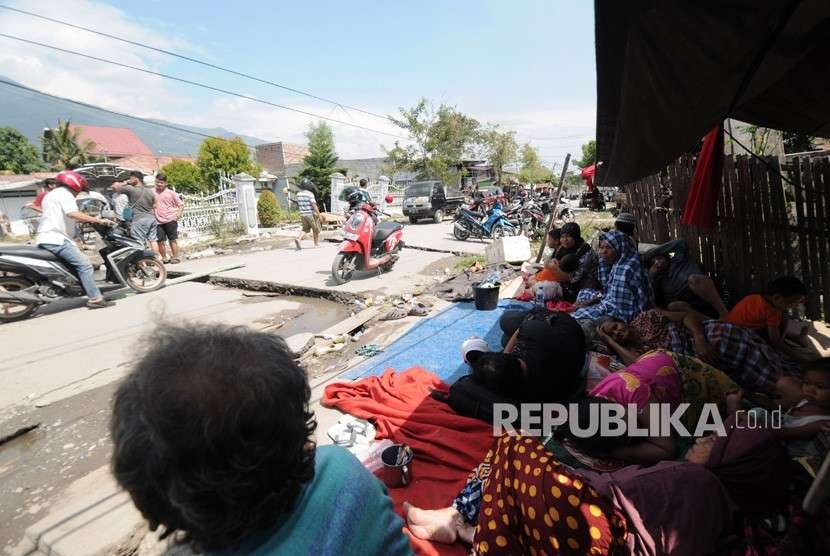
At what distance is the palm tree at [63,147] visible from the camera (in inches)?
1232

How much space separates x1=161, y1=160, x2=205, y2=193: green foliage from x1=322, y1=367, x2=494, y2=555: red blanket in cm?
2727

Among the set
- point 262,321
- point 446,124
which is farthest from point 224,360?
point 446,124

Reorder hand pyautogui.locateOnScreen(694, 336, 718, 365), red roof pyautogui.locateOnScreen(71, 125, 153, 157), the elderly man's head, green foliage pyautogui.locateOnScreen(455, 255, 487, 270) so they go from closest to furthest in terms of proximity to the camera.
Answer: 1. the elderly man's head
2. hand pyautogui.locateOnScreen(694, 336, 718, 365)
3. green foliage pyautogui.locateOnScreen(455, 255, 487, 270)
4. red roof pyautogui.locateOnScreen(71, 125, 153, 157)

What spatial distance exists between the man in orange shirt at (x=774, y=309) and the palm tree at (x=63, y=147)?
128 feet

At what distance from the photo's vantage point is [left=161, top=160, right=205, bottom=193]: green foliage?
2664 cm

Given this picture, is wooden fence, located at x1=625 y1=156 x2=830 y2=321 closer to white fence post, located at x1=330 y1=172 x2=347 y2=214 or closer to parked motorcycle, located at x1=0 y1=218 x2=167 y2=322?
parked motorcycle, located at x1=0 y1=218 x2=167 y2=322

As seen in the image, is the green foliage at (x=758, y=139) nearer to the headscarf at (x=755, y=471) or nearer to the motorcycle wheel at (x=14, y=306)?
the headscarf at (x=755, y=471)

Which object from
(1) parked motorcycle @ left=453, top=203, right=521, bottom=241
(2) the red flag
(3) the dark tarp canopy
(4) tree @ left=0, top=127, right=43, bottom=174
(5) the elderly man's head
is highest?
(4) tree @ left=0, top=127, right=43, bottom=174

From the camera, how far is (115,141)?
46031 millimetres

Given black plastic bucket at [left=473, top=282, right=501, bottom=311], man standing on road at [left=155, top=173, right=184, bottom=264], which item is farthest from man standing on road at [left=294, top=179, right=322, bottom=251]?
black plastic bucket at [left=473, top=282, right=501, bottom=311]

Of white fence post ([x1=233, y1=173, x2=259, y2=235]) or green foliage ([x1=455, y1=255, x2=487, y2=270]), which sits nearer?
green foliage ([x1=455, y1=255, x2=487, y2=270])

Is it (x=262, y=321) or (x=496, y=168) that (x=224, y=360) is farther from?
(x=496, y=168)

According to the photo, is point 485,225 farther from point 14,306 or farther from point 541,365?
point 14,306

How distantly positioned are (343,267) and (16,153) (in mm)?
56033
